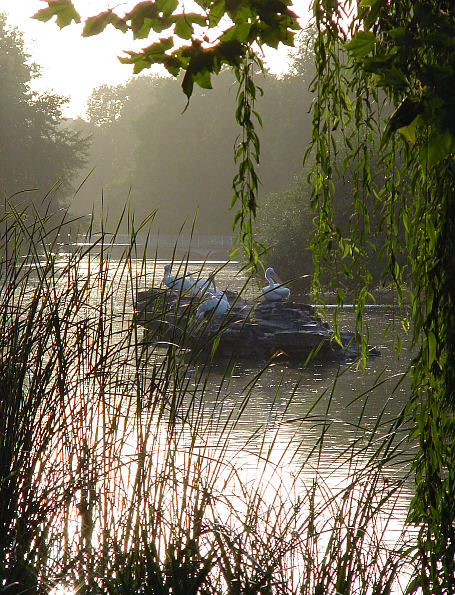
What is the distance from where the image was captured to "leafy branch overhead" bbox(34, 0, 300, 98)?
199 cm

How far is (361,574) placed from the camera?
2.22m

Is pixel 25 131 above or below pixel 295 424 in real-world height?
above

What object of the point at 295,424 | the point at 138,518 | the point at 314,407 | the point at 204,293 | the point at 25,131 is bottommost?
the point at 295,424

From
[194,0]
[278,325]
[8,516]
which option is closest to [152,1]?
[194,0]

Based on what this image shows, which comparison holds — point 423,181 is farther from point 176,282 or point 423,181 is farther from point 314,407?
point 176,282

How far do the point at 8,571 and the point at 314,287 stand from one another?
1.22 m

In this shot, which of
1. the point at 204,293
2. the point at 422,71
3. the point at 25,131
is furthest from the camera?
the point at 25,131

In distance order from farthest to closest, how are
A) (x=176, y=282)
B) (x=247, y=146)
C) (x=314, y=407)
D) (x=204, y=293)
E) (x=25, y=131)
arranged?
(x=25, y=131), (x=176, y=282), (x=314, y=407), (x=204, y=293), (x=247, y=146)

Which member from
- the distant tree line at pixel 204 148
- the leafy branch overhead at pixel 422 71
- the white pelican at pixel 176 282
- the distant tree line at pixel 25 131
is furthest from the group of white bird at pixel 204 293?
the distant tree line at pixel 204 148

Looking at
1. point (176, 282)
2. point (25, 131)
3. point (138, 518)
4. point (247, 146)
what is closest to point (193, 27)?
point (247, 146)

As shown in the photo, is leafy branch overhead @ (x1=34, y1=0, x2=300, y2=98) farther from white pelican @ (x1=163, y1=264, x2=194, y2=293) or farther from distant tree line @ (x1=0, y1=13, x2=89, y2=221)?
distant tree line @ (x1=0, y1=13, x2=89, y2=221)

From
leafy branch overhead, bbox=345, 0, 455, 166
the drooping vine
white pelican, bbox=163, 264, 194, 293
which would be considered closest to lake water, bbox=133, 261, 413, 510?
white pelican, bbox=163, 264, 194, 293

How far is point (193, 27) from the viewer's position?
6.85 ft

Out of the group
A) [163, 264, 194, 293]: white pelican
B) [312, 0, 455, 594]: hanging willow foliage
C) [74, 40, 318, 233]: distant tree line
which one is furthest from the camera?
[74, 40, 318, 233]: distant tree line
